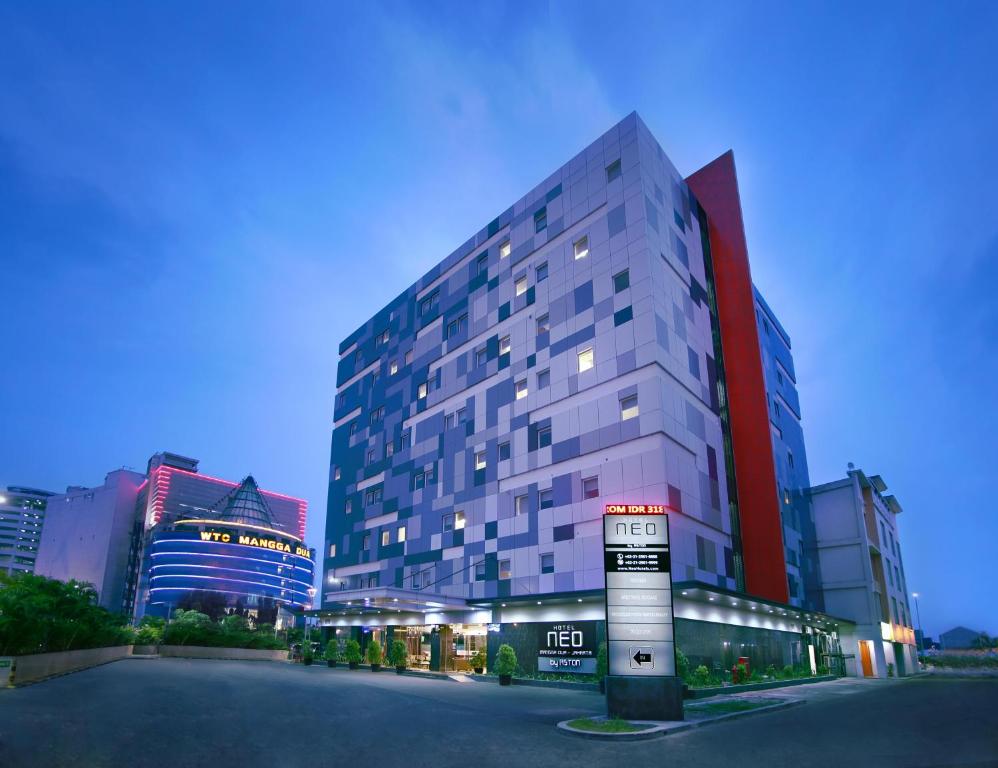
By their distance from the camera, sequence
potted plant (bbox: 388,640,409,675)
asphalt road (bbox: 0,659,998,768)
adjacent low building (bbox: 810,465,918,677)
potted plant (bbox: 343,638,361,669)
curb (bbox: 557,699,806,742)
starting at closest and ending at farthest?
asphalt road (bbox: 0,659,998,768) < curb (bbox: 557,699,806,742) < potted plant (bbox: 388,640,409,675) < potted plant (bbox: 343,638,361,669) < adjacent low building (bbox: 810,465,918,677)

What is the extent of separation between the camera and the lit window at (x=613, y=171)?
48.7 metres

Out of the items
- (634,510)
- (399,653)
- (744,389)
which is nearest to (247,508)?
(399,653)

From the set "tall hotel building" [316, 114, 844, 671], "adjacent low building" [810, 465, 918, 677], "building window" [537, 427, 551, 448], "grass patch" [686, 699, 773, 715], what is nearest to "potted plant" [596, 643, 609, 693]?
"tall hotel building" [316, 114, 844, 671]

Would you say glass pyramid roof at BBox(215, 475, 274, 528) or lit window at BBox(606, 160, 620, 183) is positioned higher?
lit window at BBox(606, 160, 620, 183)

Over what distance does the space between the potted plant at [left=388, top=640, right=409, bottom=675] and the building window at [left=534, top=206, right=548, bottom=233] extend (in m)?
34.4

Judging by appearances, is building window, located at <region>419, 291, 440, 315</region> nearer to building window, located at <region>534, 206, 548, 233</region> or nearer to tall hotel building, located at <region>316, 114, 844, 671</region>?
tall hotel building, located at <region>316, 114, 844, 671</region>

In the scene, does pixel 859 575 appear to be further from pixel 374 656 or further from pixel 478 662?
pixel 374 656

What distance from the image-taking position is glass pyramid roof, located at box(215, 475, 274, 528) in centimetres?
16700

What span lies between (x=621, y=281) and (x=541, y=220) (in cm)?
1206

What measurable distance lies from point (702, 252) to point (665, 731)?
43.3m

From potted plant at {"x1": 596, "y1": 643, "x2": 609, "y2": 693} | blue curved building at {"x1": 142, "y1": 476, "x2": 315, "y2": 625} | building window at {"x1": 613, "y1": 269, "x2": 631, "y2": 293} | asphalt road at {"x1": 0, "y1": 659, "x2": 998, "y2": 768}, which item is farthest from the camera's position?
blue curved building at {"x1": 142, "y1": 476, "x2": 315, "y2": 625}

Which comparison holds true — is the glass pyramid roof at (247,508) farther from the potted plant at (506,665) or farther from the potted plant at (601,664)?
the potted plant at (601,664)

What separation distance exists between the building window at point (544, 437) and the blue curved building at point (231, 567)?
126 metres

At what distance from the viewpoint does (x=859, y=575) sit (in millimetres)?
61156
